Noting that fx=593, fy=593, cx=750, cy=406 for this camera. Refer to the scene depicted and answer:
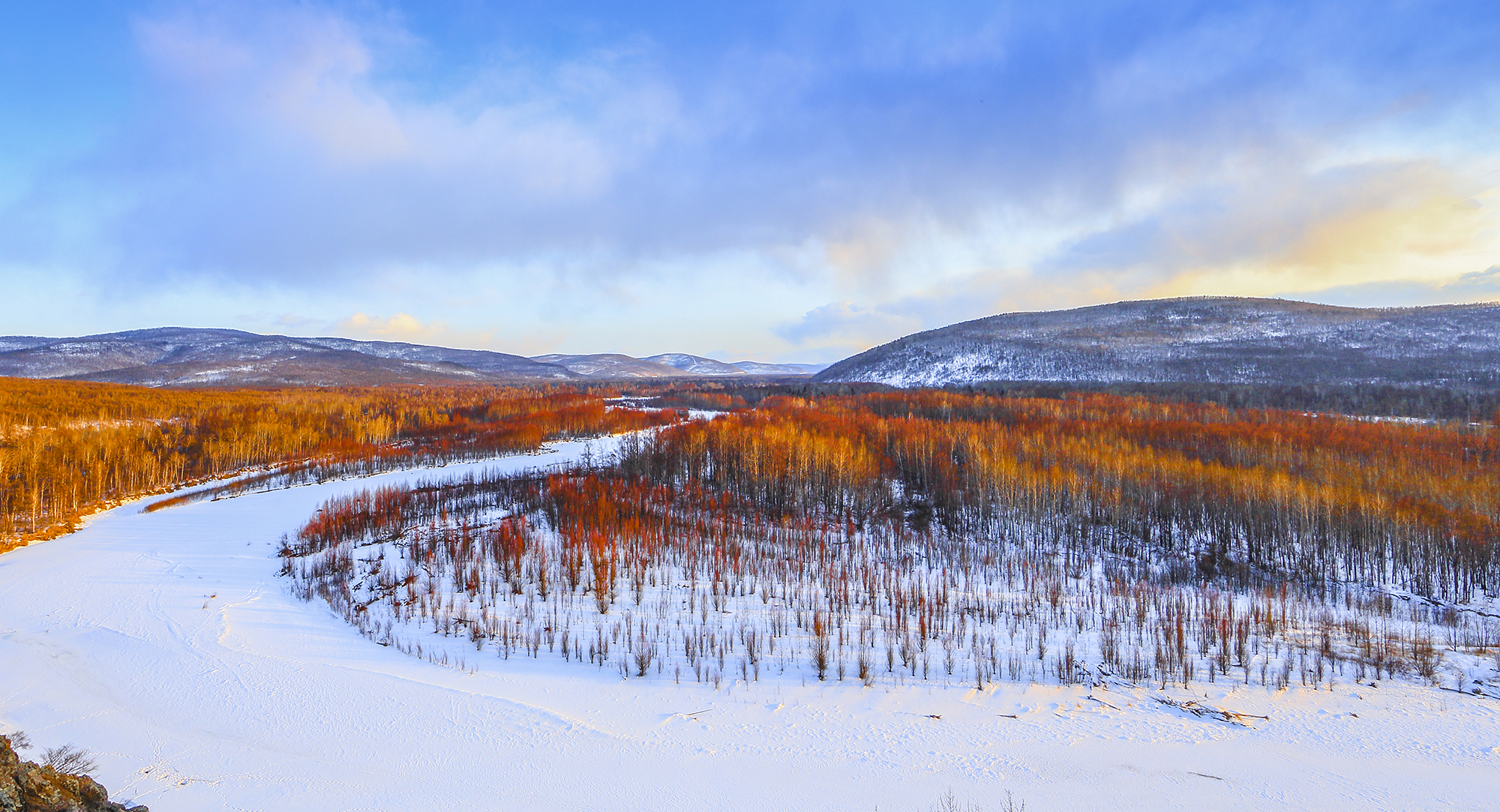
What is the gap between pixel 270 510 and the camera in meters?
15.4

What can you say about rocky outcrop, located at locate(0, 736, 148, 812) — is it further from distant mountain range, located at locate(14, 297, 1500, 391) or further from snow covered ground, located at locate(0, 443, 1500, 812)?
distant mountain range, located at locate(14, 297, 1500, 391)

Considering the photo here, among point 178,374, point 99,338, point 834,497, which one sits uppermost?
point 99,338

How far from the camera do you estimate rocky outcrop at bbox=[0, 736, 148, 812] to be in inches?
99.7

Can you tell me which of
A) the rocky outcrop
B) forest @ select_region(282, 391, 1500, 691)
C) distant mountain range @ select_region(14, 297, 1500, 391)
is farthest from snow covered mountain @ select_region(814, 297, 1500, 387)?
the rocky outcrop

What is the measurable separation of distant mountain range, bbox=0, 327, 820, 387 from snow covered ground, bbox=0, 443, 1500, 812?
95947 mm

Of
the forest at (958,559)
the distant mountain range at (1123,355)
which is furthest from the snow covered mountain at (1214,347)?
the forest at (958,559)

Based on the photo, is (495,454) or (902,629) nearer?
(902,629)

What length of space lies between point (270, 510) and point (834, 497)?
15102 millimetres

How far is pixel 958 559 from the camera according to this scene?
1193 cm

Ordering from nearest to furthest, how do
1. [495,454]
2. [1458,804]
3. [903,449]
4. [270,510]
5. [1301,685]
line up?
[1458,804], [1301,685], [270,510], [903,449], [495,454]

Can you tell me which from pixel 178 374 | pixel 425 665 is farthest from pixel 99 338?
pixel 425 665

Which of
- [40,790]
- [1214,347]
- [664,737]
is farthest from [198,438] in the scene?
[1214,347]

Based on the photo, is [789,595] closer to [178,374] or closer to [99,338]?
[178,374]

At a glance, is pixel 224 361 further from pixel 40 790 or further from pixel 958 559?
pixel 40 790
